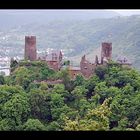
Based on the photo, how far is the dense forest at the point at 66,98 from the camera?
1470cm

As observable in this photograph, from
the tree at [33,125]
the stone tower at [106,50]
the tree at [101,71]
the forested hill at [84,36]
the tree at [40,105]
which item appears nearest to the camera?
the tree at [33,125]

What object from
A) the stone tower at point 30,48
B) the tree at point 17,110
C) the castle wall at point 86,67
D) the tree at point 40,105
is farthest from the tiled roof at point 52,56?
the tree at point 17,110

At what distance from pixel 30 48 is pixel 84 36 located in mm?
5976

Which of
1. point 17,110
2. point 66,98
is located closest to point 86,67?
point 66,98

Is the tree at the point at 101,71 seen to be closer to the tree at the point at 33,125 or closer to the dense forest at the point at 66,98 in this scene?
the dense forest at the point at 66,98

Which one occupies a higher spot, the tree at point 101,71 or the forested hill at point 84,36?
the forested hill at point 84,36

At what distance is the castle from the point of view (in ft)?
66.5

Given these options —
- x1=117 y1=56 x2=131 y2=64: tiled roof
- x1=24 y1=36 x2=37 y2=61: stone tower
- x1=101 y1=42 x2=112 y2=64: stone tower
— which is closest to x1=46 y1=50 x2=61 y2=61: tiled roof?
x1=24 y1=36 x2=37 y2=61: stone tower

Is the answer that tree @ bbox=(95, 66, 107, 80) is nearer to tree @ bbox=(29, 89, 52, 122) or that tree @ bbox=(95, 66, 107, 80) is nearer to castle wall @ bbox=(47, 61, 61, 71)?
castle wall @ bbox=(47, 61, 61, 71)

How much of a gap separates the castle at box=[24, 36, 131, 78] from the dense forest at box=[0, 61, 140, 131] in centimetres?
70

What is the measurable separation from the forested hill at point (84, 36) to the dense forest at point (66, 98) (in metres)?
2.45
